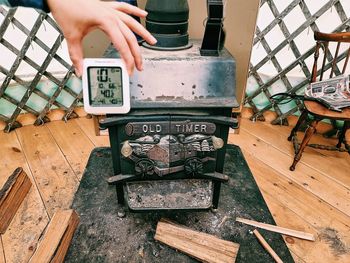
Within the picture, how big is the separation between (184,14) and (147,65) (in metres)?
0.26

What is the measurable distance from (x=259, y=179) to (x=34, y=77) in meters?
1.64

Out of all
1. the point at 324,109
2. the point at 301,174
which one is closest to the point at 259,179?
the point at 301,174

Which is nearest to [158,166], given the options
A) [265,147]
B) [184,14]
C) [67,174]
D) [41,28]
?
[184,14]

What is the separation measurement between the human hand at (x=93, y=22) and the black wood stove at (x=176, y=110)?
0.59m

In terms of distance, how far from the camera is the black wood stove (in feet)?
3.45

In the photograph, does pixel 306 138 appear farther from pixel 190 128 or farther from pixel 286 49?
pixel 190 128

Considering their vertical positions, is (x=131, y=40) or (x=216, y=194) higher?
(x=131, y=40)

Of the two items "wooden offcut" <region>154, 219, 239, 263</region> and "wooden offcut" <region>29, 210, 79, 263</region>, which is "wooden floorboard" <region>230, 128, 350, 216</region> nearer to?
"wooden offcut" <region>154, 219, 239, 263</region>

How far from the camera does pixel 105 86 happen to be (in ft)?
3.15

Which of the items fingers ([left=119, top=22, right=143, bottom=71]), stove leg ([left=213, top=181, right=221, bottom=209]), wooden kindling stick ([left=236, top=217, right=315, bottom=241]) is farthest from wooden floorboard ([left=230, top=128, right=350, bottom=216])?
fingers ([left=119, top=22, right=143, bottom=71])

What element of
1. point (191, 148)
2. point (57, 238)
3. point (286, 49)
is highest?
point (286, 49)

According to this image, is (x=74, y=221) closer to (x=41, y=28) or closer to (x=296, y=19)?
(x=41, y=28)

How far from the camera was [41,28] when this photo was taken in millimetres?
1858

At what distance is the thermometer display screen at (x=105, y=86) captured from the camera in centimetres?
94
